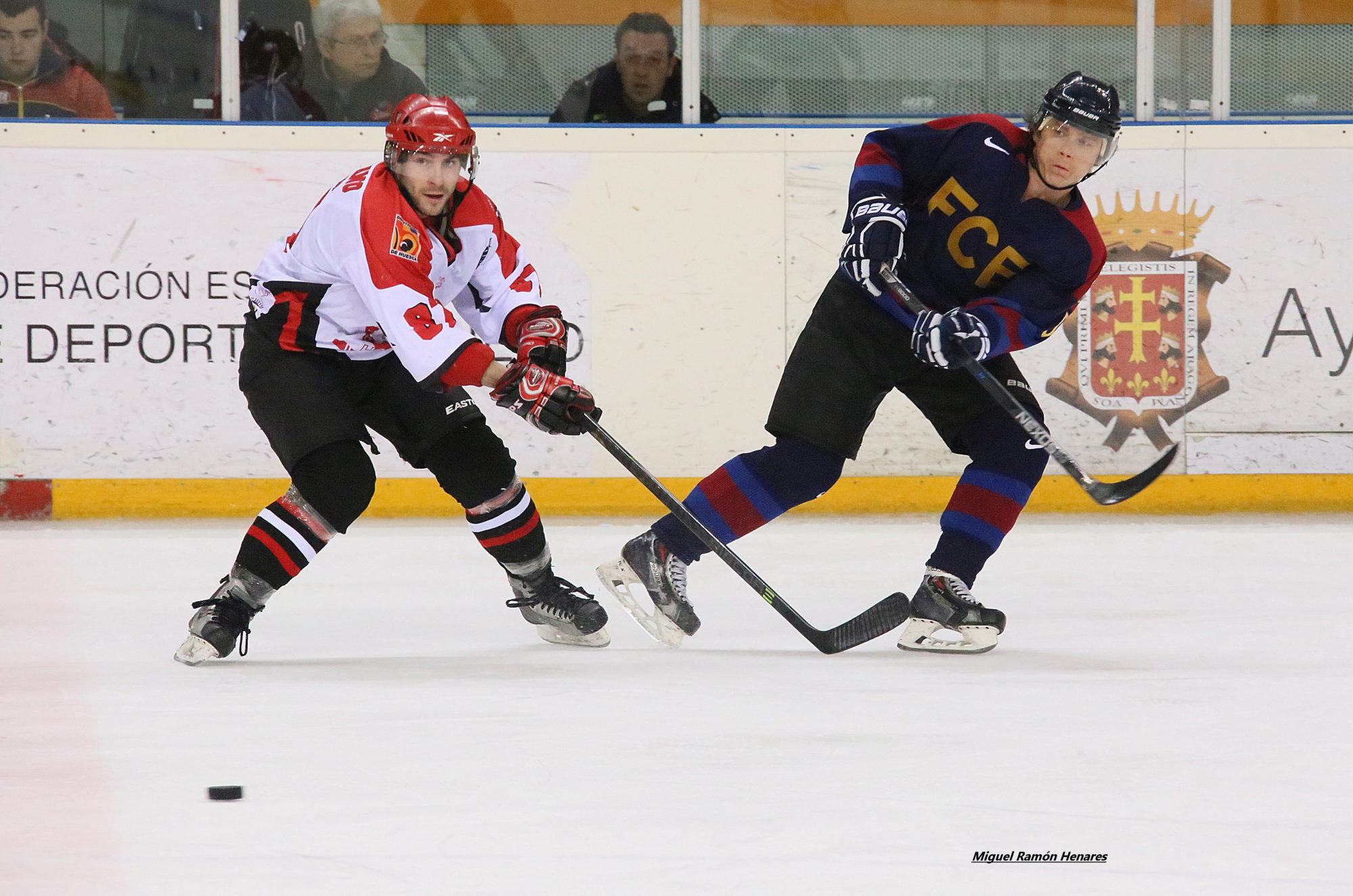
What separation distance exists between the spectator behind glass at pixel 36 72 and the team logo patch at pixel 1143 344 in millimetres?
2777

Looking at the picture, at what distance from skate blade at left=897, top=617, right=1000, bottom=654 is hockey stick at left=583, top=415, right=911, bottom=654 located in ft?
0.14

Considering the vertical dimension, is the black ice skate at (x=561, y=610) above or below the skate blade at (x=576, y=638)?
above

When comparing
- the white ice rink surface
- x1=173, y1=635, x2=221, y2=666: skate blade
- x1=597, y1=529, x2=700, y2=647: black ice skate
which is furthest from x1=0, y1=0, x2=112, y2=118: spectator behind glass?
x1=597, y1=529, x2=700, y2=647: black ice skate

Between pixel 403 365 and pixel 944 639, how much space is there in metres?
0.99

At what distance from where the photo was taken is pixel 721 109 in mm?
4668

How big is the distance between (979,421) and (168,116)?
2757 millimetres

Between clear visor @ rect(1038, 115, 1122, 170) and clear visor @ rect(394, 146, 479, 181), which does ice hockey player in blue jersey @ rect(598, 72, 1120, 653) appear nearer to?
clear visor @ rect(1038, 115, 1122, 170)

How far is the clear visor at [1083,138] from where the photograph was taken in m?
2.54

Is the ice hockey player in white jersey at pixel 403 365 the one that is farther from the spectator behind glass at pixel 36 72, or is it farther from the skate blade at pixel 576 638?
the spectator behind glass at pixel 36 72

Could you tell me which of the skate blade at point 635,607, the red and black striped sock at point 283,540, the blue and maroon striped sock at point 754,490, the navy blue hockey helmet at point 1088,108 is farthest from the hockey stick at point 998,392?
the red and black striped sock at point 283,540

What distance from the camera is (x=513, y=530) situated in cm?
269

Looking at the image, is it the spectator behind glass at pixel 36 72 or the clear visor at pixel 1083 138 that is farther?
the spectator behind glass at pixel 36 72

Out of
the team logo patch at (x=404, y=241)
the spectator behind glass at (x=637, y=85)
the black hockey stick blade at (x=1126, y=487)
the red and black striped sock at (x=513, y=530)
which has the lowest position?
the red and black striped sock at (x=513, y=530)

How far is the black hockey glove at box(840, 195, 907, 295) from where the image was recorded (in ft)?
8.58
